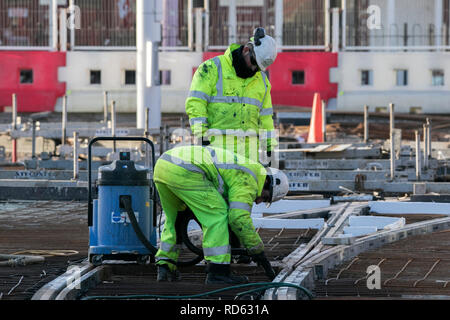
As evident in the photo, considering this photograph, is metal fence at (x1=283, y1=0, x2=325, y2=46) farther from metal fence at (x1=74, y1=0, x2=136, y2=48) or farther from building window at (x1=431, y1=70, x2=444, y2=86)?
metal fence at (x1=74, y1=0, x2=136, y2=48)

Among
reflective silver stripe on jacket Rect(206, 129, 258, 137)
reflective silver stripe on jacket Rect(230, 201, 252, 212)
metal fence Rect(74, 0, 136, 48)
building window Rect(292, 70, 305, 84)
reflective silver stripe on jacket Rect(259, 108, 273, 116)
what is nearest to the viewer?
reflective silver stripe on jacket Rect(230, 201, 252, 212)

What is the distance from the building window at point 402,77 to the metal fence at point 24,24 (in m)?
10.1

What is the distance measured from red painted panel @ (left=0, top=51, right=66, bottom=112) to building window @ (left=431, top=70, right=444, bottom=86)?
1043 cm

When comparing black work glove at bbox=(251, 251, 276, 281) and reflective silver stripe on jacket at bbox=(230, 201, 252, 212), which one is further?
black work glove at bbox=(251, 251, 276, 281)

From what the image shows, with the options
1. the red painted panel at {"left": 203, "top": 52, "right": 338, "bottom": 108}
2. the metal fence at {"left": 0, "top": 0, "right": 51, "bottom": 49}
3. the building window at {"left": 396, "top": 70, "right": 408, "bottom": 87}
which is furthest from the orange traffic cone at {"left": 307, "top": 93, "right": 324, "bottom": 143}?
the metal fence at {"left": 0, "top": 0, "right": 51, "bottom": 49}

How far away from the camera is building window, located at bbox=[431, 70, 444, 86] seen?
3334 cm

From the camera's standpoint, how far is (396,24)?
3516 cm

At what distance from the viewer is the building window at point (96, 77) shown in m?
33.5

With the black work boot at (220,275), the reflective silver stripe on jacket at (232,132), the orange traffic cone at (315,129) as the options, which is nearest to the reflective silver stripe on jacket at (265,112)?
the reflective silver stripe on jacket at (232,132)

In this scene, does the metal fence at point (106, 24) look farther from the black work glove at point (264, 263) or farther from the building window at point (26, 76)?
the black work glove at point (264, 263)

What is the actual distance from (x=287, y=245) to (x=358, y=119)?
69.0ft

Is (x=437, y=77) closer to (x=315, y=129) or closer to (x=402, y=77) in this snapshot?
(x=402, y=77)

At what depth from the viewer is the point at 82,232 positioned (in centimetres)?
1225

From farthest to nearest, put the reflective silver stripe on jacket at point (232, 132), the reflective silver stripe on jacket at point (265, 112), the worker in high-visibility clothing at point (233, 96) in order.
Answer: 1. the reflective silver stripe on jacket at point (265, 112)
2. the reflective silver stripe on jacket at point (232, 132)
3. the worker in high-visibility clothing at point (233, 96)
